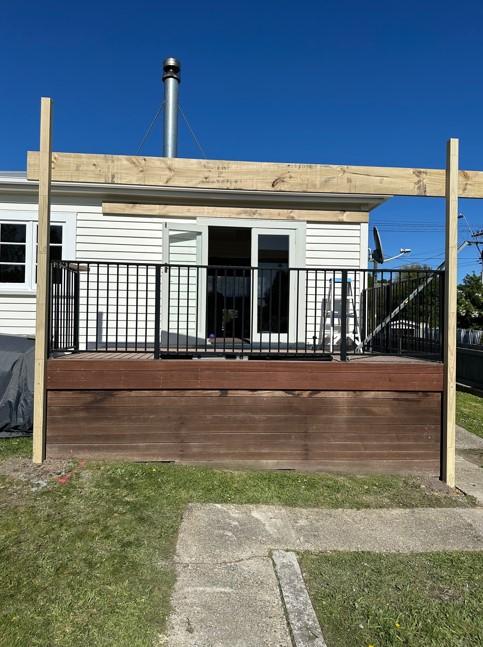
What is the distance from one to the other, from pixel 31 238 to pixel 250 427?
4909mm

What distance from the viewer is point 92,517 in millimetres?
3162

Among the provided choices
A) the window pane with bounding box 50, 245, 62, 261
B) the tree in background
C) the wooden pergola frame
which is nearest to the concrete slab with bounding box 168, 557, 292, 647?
the wooden pergola frame

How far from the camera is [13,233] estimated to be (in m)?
7.06

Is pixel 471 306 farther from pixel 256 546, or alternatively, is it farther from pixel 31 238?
pixel 256 546

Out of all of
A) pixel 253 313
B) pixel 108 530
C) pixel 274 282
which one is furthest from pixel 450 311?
pixel 108 530

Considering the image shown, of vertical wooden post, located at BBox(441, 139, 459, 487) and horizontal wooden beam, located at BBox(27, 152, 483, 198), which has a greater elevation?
horizontal wooden beam, located at BBox(27, 152, 483, 198)

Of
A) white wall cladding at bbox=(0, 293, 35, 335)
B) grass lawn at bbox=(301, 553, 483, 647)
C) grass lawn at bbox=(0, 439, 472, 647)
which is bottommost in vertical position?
grass lawn at bbox=(301, 553, 483, 647)

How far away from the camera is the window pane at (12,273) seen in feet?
23.0

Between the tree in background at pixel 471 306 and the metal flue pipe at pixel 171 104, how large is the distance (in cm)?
2357

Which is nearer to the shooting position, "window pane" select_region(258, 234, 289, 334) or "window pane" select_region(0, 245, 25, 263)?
"window pane" select_region(258, 234, 289, 334)

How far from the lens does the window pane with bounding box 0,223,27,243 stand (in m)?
7.04

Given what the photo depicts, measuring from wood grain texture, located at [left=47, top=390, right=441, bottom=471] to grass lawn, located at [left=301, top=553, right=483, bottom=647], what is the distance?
1.50 meters

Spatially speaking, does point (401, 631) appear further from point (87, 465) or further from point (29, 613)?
point (87, 465)

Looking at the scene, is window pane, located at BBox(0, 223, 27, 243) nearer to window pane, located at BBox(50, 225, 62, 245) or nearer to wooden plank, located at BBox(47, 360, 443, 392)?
window pane, located at BBox(50, 225, 62, 245)
